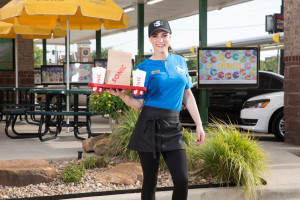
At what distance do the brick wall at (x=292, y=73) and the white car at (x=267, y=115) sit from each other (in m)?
0.49

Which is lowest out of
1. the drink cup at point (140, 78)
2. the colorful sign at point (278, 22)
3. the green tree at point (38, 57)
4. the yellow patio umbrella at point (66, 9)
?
the drink cup at point (140, 78)

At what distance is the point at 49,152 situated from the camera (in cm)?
771

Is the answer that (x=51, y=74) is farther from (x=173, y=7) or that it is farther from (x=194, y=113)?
(x=194, y=113)

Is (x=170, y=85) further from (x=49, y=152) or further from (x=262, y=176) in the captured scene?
(x=49, y=152)

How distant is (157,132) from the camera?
11.9 ft

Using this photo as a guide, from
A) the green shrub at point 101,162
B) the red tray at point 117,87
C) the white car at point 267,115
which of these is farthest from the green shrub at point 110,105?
the red tray at point 117,87

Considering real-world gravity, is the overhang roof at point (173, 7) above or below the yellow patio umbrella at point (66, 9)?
above

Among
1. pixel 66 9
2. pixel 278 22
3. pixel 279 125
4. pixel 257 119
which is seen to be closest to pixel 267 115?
pixel 257 119

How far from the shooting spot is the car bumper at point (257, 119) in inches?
397

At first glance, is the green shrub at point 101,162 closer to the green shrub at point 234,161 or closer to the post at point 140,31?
the green shrub at point 234,161

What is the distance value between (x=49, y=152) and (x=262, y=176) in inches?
145

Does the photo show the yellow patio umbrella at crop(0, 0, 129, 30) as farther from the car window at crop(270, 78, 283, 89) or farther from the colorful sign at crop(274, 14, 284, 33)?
the colorful sign at crop(274, 14, 284, 33)

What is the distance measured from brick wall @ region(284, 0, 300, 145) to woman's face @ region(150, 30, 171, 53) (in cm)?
623

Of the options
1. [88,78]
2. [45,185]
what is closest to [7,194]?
[45,185]
